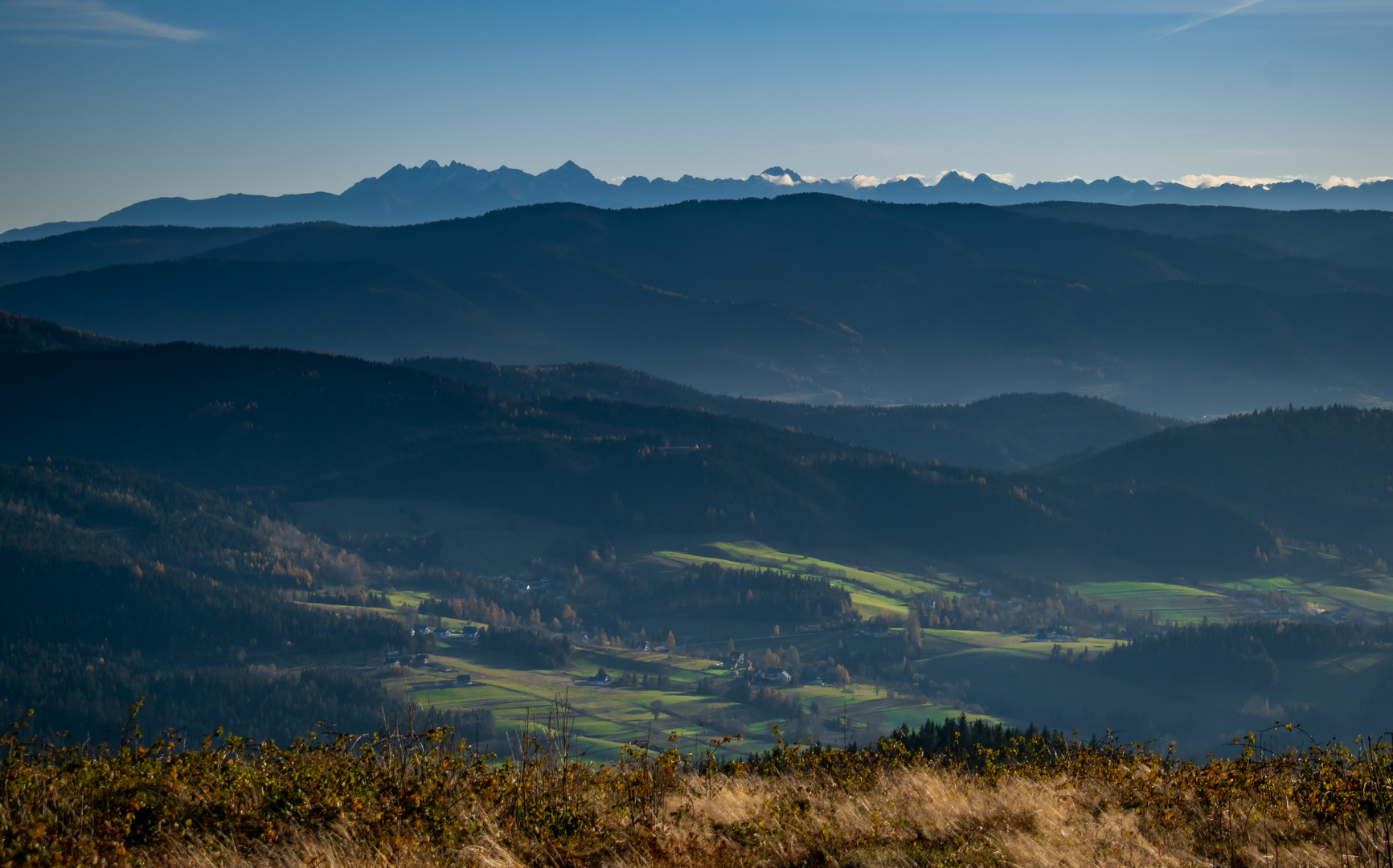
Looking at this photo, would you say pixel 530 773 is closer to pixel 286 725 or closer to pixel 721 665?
pixel 286 725

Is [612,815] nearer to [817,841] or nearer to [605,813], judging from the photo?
[605,813]

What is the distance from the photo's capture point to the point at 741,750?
11800 centimetres

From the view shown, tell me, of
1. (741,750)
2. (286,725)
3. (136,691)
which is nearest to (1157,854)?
(741,750)

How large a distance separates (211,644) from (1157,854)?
627 ft

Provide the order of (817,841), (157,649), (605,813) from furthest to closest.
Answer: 1. (157,649)
2. (605,813)
3. (817,841)

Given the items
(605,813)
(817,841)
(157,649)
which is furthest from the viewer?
(157,649)

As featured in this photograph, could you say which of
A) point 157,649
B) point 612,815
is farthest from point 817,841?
point 157,649

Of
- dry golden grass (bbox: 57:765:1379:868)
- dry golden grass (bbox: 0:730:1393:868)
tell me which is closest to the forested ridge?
dry golden grass (bbox: 0:730:1393:868)

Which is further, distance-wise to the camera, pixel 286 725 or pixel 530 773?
pixel 286 725

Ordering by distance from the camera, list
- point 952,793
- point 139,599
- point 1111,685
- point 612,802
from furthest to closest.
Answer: point 139,599 < point 1111,685 < point 952,793 < point 612,802

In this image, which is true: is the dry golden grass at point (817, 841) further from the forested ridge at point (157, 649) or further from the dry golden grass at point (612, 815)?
the forested ridge at point (157, 649)

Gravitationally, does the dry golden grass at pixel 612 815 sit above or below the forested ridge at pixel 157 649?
above

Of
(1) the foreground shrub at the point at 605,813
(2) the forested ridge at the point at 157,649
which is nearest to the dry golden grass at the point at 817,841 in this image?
(1) the foreground shrub at the point at 605,813

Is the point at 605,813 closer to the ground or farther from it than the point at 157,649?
farther from it
